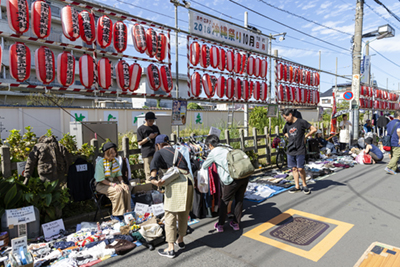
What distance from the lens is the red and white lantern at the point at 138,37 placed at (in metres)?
7.18

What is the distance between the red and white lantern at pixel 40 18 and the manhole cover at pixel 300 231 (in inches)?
250

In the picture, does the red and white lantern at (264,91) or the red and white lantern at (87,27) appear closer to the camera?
the red and white lantern at (87,27)

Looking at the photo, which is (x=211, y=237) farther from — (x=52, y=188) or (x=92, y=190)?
Result: (x=52, y=188)

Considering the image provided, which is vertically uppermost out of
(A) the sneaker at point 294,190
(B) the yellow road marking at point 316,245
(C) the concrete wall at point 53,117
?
(C) the concrete wall at point 53,117

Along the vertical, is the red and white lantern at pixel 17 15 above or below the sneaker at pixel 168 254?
above

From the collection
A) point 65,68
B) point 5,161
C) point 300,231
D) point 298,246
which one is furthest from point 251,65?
point 5,161

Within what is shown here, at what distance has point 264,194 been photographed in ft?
21.0

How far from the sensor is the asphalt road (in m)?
3.49

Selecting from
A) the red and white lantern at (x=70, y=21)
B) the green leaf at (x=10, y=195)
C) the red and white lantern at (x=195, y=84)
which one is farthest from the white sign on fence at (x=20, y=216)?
the red and white lantern at (x=195, y=84)

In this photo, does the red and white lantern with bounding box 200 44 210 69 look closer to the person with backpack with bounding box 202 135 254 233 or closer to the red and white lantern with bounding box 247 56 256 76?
the red and white lantern with bounding box 247 56 256 76

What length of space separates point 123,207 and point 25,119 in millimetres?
15972

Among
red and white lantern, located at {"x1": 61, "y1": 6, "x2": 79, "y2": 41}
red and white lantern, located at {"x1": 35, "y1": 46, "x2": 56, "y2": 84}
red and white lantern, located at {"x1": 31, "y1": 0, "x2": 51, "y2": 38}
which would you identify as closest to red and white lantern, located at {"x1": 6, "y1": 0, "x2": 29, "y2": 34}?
red and white lantern, located at {"x1": 31, "y1": 0, "x2": 51, "y2": 38}

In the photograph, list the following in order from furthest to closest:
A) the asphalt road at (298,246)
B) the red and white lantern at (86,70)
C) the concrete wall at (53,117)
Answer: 1. the concrete wall at (53,117)
2. the red and white lantern at (86,70)
3. the asphalt road at (298,246)

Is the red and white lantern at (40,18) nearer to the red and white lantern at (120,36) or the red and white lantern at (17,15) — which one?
the red and white lantern at (17,15)
